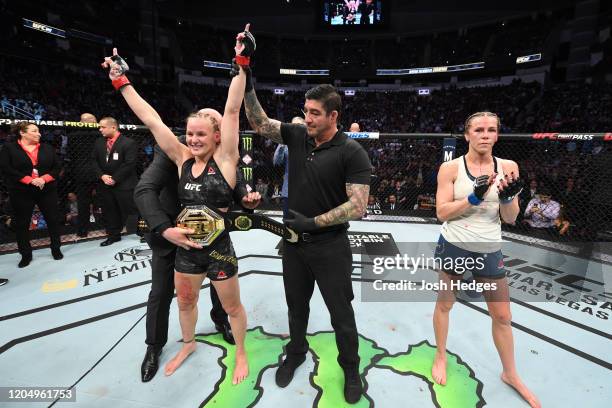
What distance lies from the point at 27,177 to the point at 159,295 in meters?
2.78

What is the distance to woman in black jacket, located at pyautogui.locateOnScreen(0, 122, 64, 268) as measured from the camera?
345 cm

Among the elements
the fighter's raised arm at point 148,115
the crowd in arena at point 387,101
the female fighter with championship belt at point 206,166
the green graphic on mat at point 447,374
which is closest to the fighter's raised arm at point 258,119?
the female fighter with championship belt at point 206,166

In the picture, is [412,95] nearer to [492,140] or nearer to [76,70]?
[76,70]

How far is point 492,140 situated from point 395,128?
A: 20.7m

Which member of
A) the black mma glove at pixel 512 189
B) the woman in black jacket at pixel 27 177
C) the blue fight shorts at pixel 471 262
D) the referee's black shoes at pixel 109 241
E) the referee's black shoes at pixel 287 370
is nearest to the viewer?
the black mma glove at pixel 512 189

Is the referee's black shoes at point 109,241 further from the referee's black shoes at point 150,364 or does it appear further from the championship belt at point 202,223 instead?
the championship belt at point 202,223

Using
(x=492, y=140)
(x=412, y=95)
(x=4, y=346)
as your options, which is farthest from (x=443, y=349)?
(x=412, y=95)

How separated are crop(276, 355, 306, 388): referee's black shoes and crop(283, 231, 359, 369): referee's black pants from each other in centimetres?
36

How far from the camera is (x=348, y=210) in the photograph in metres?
1.63

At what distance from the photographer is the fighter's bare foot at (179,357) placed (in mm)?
2055

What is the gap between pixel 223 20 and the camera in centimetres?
2200

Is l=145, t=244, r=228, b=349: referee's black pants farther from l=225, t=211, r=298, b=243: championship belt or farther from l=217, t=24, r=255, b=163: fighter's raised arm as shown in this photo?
l=217, t=24, r=255, b=163: fighter's raised arm

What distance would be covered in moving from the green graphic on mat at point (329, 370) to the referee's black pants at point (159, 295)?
16.8 inches

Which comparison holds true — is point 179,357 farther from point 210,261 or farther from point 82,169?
point 82,169
